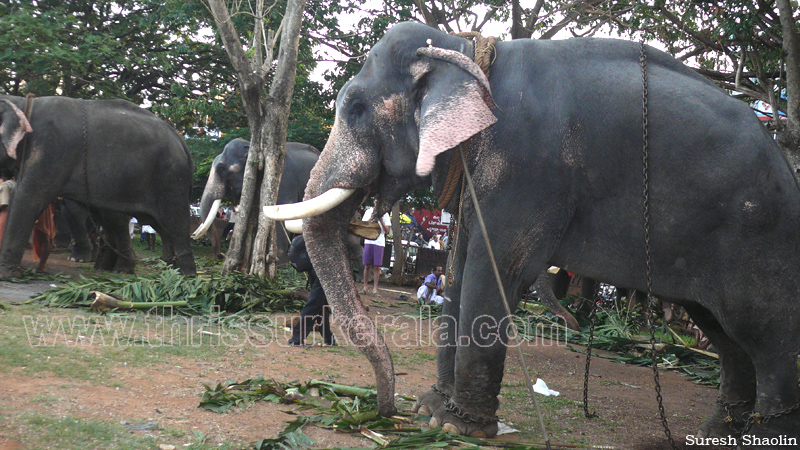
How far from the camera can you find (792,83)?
7.30 meters

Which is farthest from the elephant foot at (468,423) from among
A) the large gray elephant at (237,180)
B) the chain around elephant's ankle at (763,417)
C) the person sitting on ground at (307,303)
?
the large gray elephant at (237,180)

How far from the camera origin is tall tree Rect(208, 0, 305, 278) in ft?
31.5

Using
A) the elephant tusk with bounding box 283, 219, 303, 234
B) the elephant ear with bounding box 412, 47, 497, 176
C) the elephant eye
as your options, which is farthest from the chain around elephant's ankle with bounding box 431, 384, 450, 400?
the elephant eye

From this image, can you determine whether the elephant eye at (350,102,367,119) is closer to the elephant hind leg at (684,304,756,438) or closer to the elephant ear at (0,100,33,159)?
the elephant hind leg at (684,304,756,438)

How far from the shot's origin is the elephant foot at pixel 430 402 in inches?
170

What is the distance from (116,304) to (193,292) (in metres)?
0.92

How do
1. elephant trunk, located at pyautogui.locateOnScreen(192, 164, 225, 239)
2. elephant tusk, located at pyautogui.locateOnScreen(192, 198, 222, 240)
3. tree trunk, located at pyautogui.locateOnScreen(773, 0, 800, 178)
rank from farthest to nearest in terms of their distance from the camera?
elephant trunk, located at pyautogui.locateOnScreen(192, 164, 225, 239) → elephant tusk, located at pyautogui.locateOnScreen(192, 198, 222, 240) → tree trunk, located at pyautogui.locateOnScreen(773, 0, 800, 178)

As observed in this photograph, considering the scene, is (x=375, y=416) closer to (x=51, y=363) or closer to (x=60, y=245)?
(x=51, y=363)

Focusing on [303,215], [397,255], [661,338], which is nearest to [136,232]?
[397,255]

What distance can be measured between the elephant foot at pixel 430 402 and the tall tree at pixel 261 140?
18.1 feet

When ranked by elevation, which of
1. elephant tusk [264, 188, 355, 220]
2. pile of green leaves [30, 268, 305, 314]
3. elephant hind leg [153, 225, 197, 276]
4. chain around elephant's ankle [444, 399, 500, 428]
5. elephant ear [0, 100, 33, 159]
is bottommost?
chain around elephant's ankle [444, 399, 500, 428]

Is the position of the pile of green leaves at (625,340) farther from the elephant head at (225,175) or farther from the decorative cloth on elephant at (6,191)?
the decorative cloth on elephant at (6,191)

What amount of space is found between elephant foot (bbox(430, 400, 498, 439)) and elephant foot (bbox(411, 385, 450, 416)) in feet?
1.27

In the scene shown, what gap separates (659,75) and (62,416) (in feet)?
12.0
